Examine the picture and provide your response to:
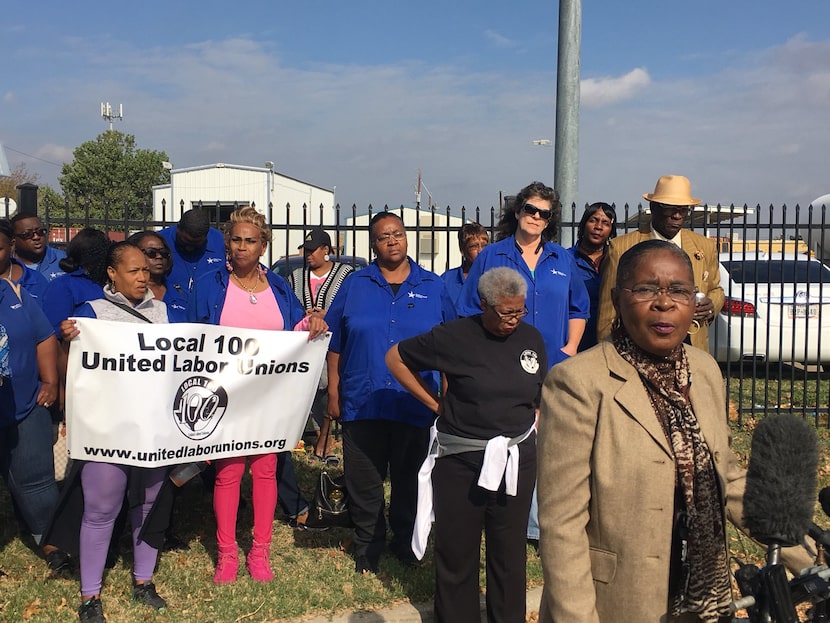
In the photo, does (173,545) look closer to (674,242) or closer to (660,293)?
(674,242)

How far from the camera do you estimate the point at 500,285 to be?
3801mm

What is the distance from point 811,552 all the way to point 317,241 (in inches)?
222

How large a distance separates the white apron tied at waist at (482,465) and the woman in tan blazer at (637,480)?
156cm

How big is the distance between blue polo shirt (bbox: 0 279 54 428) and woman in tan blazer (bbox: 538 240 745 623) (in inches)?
142

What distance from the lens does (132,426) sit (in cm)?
441

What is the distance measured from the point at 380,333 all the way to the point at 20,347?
216 centimetres

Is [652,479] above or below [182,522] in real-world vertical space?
above

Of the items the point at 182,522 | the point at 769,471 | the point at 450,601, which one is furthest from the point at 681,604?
the point at 182,522

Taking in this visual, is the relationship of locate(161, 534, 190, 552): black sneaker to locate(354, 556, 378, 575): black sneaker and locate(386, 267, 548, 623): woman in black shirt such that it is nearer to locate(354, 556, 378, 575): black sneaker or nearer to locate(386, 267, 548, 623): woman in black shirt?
locate(354, 556, 378, 575): black sneaker

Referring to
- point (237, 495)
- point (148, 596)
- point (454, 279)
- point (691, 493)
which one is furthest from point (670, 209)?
point (148, 596)

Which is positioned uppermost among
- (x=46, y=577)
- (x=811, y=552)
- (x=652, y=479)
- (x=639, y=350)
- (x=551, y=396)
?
(x=639, y=350)

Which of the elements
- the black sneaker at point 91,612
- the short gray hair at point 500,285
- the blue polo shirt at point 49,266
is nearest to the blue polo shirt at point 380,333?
the short gray hair at point 500,285

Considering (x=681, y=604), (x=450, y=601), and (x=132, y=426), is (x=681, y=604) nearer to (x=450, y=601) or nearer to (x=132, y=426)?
(x=450, y=601)

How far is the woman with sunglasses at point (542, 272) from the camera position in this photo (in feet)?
16.1
